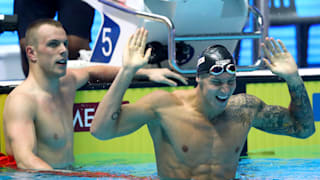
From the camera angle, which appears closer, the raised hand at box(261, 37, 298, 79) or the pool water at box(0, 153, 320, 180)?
the raised hand at box(261, 37, 298, 79)

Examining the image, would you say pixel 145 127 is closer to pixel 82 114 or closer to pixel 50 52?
pixel 82 114

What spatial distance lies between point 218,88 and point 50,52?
4.40ft

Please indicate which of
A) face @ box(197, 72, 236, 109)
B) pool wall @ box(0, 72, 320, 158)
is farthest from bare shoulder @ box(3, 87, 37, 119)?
face @ box(197, 72, 236, 109)

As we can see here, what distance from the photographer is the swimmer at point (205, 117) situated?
3.26 metres

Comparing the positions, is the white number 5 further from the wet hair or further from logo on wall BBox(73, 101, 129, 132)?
the wet hair

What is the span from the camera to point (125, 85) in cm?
318

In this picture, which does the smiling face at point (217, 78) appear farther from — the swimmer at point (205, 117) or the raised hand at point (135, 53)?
the raised hand at point (135, 53)

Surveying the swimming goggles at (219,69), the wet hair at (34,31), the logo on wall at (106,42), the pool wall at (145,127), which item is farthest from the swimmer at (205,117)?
the logo on wall at (106,42)

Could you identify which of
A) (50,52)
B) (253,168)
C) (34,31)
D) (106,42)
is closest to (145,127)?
(106,42)

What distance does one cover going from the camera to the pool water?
417 centimetres

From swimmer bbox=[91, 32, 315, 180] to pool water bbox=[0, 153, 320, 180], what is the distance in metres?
0.54

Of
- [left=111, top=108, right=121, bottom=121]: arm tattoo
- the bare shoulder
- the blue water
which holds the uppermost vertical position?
the bare shoulder

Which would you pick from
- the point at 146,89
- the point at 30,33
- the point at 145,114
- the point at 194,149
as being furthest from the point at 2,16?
the point at 194,149

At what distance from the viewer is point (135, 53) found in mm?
3215
